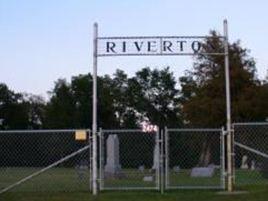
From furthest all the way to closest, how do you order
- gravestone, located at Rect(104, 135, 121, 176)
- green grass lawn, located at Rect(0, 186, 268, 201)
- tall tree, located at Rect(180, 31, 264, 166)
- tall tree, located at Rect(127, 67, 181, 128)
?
1. tall tree, located at Rect(127, 67, 181, 128)
2. tall tree, located at Rect(180, 31, 264, 166)
3. gravestone, located at Rect(104, 135, 121, 176)
4. green grass lawn, located at Rect(0, 186, 268, 201)

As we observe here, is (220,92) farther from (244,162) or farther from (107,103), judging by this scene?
(107,103)

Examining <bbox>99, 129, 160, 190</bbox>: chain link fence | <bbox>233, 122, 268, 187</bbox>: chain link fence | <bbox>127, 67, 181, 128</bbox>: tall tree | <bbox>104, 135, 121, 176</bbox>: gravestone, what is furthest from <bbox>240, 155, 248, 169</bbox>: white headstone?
<bbox>127, 67, 181, 128</bbox>: tall tree

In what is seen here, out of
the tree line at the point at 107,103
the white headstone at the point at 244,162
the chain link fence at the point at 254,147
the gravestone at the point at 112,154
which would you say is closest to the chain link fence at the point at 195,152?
the white headstone at the point at 244,162

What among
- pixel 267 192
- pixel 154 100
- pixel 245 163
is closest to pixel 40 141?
pixel 245 163

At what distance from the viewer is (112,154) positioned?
3234 centimetres

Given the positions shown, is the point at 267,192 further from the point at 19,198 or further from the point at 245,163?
the point at 245,163

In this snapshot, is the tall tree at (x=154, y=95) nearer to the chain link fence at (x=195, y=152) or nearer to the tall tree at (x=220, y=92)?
the tall tree at (x=220, y=92)

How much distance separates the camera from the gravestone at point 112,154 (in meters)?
31.8

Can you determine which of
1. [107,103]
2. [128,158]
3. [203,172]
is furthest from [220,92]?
[107,103]

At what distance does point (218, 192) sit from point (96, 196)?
317cm

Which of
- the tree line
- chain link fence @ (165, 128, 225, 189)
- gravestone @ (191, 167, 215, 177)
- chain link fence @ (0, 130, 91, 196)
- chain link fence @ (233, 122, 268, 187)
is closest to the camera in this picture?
chain link fence @ (0, 130, 91, 196)

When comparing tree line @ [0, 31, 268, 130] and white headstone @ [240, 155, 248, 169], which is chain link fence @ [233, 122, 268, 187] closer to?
white headstone @ [240, 155, 248, 169]

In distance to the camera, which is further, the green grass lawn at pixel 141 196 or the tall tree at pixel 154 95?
the tall tree at pixel 154 95

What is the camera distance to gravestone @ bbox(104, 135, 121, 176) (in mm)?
31795
